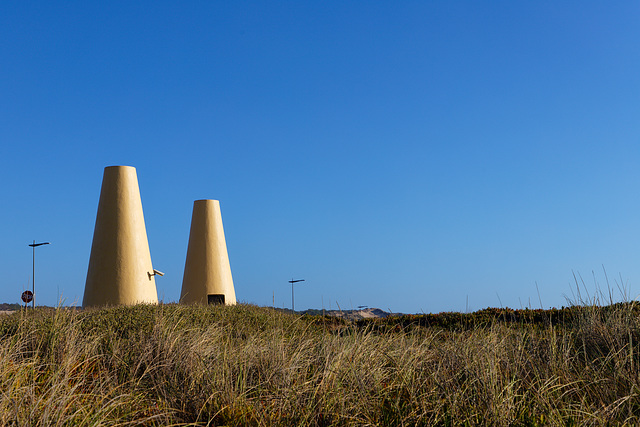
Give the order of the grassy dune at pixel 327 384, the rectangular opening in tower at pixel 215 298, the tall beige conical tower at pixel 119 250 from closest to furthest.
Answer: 1. the grassy dune at pixel 327 384
2. the tall beige conical tower at pixel 119 250
3. the rectangular opening in tower at pixel 215 298

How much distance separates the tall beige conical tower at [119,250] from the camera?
1641 cm

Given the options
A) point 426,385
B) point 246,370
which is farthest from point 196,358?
point 426,385

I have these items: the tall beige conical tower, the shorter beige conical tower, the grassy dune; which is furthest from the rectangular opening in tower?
the grassy dune

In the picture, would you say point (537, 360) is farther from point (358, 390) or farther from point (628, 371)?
point (358, 390)

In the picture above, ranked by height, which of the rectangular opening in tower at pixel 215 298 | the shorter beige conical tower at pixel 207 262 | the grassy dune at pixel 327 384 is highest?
the shorter beige conical tower at pixel 207 262

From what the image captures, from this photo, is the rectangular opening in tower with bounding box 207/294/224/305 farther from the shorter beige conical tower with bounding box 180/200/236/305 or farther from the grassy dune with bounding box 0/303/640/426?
the grassy dune with bounding box 0/303/640/426

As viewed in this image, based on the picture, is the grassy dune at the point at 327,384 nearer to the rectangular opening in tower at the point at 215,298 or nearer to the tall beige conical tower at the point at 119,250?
the tall beige conical tower at the point at 119,250

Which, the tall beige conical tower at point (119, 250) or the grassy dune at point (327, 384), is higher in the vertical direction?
the tall beige conical tower at point (119, 250)

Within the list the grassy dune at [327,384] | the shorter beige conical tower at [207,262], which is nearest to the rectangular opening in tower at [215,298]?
the shorter beige conical tower at [207,262]

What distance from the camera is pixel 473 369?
5.27 metres

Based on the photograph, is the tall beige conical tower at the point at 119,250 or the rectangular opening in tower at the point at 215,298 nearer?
the tall beige conical tower at the point at 119,250

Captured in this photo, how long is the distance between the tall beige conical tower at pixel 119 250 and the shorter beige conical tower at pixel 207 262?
166 cm

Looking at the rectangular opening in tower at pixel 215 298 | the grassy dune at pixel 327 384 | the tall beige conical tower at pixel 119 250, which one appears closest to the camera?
the grassy dune at pixel 327 384

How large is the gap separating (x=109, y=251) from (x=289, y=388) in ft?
43.6
